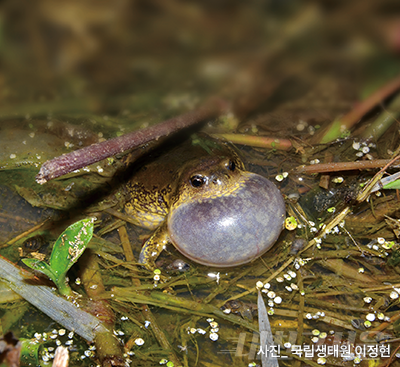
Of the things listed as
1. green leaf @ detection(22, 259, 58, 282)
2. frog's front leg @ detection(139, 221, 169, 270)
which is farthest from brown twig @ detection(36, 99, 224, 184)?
frog's front leg @ detection(139, 221, 169, 270)

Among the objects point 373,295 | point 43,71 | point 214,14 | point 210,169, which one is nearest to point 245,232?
point 210,169

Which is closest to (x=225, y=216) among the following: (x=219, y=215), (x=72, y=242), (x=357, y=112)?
(x=219, y=215)

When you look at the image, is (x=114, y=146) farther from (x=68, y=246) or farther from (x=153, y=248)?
(x=153, y=248)

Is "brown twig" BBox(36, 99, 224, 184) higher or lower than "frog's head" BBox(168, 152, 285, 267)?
higher

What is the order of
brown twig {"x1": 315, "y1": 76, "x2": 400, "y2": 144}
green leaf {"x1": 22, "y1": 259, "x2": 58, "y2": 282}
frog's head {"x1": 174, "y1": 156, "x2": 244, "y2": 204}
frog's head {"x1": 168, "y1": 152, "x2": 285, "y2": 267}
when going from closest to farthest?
green leaf {"x1": 22, "y1": 259, "x2": 58, "y2": 282}, frog's head {"x1": 168, "y1": 152, "x2": 285, "y2": 267}, frog's head {"x1": 174, "y1": 156, "x2": 244, "y2": 204}, brown twig {"x1": 315, "y1": 76, "x2": 400, "y2": 144}

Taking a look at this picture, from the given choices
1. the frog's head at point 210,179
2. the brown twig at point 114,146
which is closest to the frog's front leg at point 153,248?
the frog's head at point 210,179

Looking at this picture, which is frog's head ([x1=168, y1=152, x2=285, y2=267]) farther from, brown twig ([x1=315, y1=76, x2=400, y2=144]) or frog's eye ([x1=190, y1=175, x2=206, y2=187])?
brown twig ([x1=315, y1=76, x2=400, y2=144])
